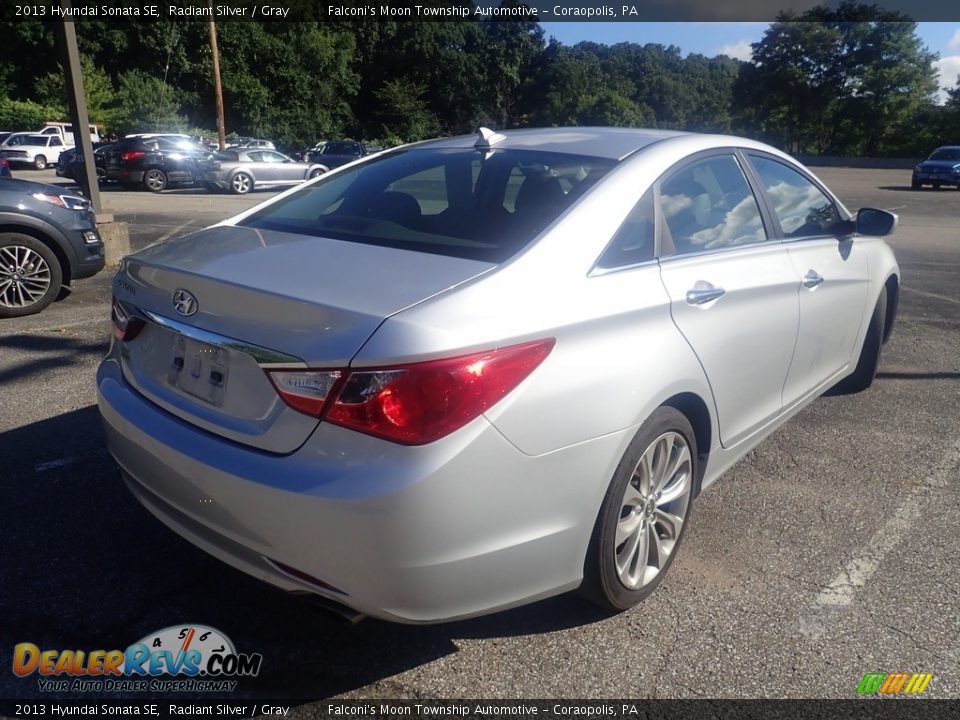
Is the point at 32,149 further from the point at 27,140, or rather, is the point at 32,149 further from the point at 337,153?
the point at 337,153

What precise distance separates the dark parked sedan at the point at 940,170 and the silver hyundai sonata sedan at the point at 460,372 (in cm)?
3020

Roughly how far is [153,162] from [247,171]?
267 cm

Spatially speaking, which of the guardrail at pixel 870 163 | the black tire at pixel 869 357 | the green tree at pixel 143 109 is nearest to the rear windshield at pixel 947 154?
the guardrail at pixel 870 163

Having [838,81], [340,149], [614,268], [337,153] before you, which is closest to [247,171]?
[337,153]

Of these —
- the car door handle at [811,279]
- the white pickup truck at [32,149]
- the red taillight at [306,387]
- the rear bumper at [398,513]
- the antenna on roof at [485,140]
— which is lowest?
the white pickup truck at [32,149]

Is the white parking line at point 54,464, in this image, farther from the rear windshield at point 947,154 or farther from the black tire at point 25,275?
the rear windshield at point 947,154

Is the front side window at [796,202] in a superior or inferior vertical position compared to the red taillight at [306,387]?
superior

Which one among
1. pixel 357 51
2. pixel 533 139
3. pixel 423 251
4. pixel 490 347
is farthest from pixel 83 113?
pixel 357 51

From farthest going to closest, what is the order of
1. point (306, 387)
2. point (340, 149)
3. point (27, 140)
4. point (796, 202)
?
1. point (27, 140)
2. point (340, 149)
3. point (796, 202)
4. point (306, 387)

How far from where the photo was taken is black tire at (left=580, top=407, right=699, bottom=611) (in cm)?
257

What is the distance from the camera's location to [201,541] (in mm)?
2496

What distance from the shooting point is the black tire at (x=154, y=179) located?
24078mm

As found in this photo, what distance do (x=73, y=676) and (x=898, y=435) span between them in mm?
4185

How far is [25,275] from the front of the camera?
22.5ft
